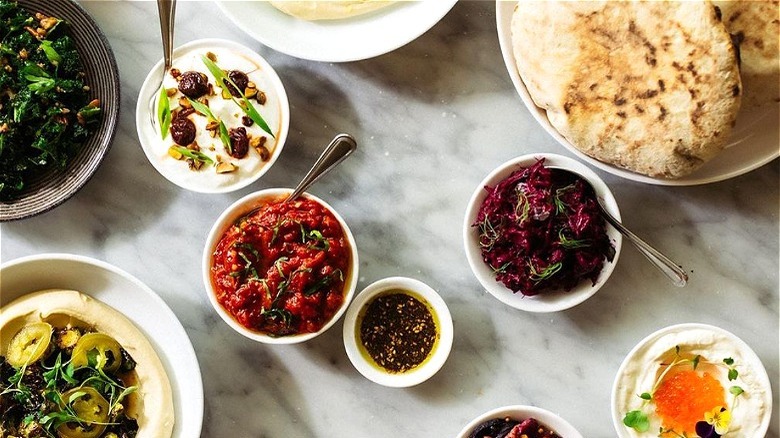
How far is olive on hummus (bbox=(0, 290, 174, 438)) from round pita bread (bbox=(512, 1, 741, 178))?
1826 mm

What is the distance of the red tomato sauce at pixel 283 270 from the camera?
10.0 ft

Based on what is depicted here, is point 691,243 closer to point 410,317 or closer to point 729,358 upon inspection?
point 729,358

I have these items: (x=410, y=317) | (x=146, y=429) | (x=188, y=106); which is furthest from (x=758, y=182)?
(x=146, y=429)

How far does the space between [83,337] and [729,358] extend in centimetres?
245

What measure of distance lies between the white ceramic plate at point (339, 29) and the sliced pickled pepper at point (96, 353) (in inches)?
51.3

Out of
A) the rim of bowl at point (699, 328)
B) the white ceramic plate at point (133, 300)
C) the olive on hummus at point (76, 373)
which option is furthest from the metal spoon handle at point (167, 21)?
the rim of bowl at point (699, 328)

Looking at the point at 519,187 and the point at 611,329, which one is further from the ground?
the point at 519,187

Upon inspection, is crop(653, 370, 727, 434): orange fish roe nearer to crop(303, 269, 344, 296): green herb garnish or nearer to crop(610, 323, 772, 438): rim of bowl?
crop(610, 323, 772, 438): rim of bowl

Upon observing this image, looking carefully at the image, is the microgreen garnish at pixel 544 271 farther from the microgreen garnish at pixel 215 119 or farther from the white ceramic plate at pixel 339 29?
the microgreen garnish at pixel 215 119

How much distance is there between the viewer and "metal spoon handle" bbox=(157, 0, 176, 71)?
3.07 metres

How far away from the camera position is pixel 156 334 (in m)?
3.24

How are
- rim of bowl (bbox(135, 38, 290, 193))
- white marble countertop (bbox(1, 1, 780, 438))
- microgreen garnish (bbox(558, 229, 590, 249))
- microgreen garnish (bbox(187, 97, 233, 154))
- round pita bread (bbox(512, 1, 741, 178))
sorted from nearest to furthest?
round pita bread (bbox(512, 1, 741, 178)) → microgreen garnish (bbox(558, 229, 590, 249)) → microgreen garnish (bbox(187, 97, 233, 154)) → rim of bowl (bbox(135, 38, 290, 193)) → white marble countertop (bbox(1, 1, 780, 438))

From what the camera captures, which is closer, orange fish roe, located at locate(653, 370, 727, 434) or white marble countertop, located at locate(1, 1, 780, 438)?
orange fish roe, located at locate(653, 370, 727, 434)

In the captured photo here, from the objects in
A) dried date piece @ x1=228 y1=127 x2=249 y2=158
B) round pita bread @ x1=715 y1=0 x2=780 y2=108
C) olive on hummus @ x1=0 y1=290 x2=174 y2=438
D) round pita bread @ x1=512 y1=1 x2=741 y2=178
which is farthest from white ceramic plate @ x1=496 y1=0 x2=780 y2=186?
olive on hummus @ x1=0 y1=290 x2=174 y2=438
